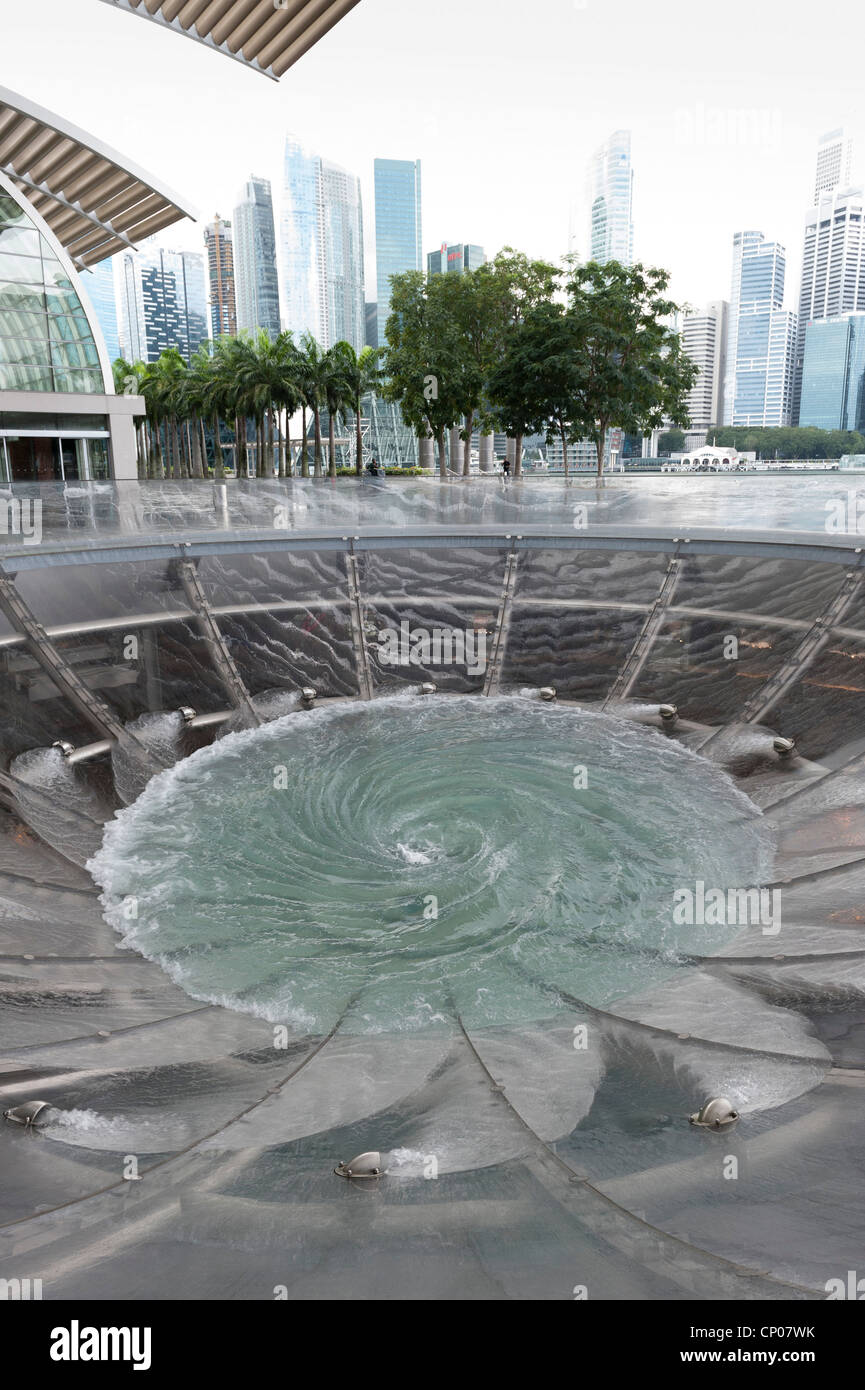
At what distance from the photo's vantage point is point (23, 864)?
10.1 m

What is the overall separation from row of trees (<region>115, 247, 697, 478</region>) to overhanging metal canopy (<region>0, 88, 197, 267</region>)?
1047 centimetres

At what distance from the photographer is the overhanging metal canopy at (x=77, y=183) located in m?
33.2

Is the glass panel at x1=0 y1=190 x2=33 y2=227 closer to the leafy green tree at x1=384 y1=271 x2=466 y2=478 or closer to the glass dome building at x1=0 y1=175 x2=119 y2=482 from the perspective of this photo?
the glass dome building at x1=0 y1=175 x2=119 y2=482

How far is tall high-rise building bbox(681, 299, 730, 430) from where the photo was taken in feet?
378

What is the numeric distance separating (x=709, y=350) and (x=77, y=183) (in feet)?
319

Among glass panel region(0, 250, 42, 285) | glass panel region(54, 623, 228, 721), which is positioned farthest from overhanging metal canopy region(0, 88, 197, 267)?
glass panel region(54, 623, 228, 721)

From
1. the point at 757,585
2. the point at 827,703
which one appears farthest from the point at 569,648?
the point at 827,703

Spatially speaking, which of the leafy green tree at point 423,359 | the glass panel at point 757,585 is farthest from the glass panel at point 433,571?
the leafy green tree at point 423,359

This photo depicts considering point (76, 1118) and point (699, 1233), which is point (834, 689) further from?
point (76, 1118)

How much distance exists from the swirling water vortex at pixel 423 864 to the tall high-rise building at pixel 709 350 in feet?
365

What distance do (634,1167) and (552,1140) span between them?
1.80ft

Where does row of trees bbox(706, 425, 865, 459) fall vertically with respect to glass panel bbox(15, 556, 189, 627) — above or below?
above

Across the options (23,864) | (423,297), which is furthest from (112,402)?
(23,864)

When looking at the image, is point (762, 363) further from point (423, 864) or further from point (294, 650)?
point (423, 864)
